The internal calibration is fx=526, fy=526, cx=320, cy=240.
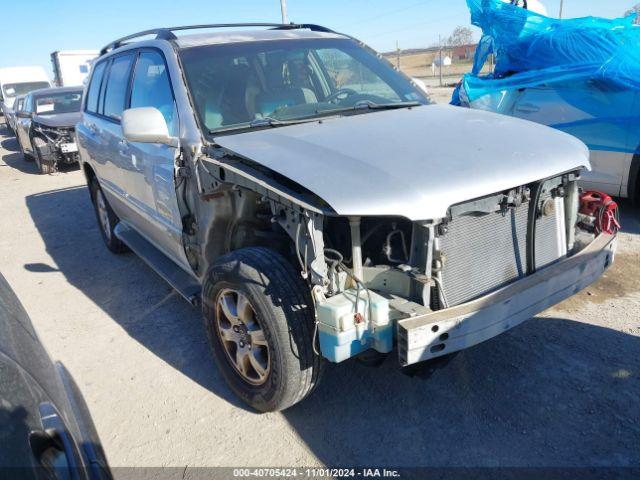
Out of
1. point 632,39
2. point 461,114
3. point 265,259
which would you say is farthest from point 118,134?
point 632,39

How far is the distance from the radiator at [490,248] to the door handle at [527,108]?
3199mm

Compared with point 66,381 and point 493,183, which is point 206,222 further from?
point 493,183

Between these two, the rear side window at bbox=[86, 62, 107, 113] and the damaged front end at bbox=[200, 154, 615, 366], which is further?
the rear side window at bbox=[86, 62, 107, 113]

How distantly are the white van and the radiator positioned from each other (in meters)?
23.2

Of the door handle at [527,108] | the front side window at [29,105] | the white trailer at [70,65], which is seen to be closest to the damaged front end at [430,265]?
the door handle at [527,108]

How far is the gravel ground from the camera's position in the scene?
261 cm

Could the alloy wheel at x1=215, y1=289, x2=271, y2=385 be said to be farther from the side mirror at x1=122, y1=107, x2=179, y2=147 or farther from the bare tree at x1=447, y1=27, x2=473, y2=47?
the bare tree at x1=447, y1=27, x2=473, y2=47

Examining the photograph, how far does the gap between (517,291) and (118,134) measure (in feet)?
11.2

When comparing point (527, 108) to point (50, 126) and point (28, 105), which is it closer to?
point (50, 126)

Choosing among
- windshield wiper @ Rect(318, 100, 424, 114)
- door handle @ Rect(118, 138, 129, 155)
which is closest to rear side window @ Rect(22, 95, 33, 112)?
door handle @ Rect(118, 138, 129, 155)

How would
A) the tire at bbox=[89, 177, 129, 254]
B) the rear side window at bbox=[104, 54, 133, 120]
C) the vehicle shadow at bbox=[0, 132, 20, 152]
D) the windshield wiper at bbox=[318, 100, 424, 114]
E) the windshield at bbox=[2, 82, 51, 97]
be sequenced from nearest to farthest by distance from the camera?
the windshield wiper at bbox=[318, 100, 424, 114] < the rear side window at bbox=[104, 54, 133, 120] < the tire at bbox=[89, 177, 129, 254] < the vehicle shadow at bbox=[0, 132, 20, 152] < the windshield at bbox=[2, 82, 51, 97]

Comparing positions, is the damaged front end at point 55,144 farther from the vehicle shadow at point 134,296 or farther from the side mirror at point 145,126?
the side mirror at point 145,126

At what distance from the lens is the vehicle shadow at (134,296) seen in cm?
360

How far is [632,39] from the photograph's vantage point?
5414mm
